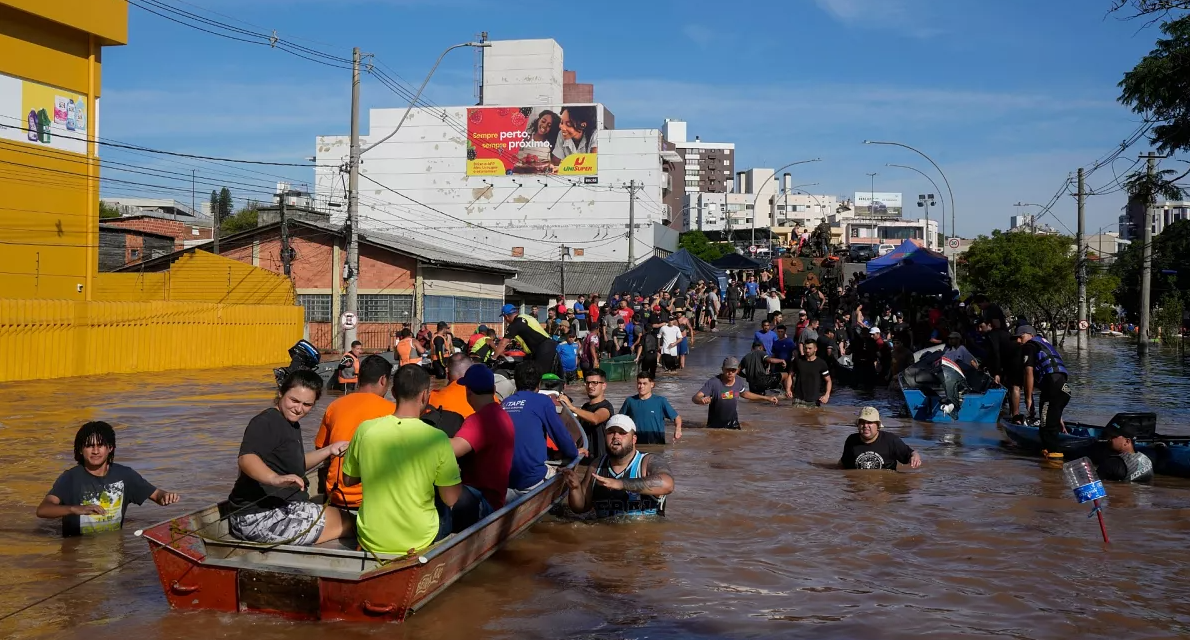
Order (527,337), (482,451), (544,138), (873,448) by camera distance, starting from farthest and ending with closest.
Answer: (544,138) < (527,337) < (873,448) < (482,451)

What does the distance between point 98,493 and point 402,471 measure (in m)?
3.62

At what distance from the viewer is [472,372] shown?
8.35m

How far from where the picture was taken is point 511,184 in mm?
78312

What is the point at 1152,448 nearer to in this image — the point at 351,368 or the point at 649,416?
the point at 649,416

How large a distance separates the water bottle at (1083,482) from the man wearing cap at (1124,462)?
12.5ft

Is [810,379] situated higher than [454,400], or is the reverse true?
[454,400]

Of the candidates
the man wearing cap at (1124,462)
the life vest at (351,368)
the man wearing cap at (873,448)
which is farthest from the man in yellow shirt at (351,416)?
the life vest at (351,368)

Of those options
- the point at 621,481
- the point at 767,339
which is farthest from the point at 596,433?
the point at 767,339

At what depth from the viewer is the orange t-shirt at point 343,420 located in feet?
27.5

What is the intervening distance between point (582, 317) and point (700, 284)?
1288 cm

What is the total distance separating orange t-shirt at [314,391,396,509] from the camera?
8383 millimetres

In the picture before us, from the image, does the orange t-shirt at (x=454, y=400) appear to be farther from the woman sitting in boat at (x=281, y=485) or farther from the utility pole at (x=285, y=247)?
the utility pole at (x=285, y=247)

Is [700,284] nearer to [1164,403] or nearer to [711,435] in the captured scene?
[1164,403]

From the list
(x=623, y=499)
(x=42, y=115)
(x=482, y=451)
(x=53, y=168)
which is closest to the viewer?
(x=482, y=451)
